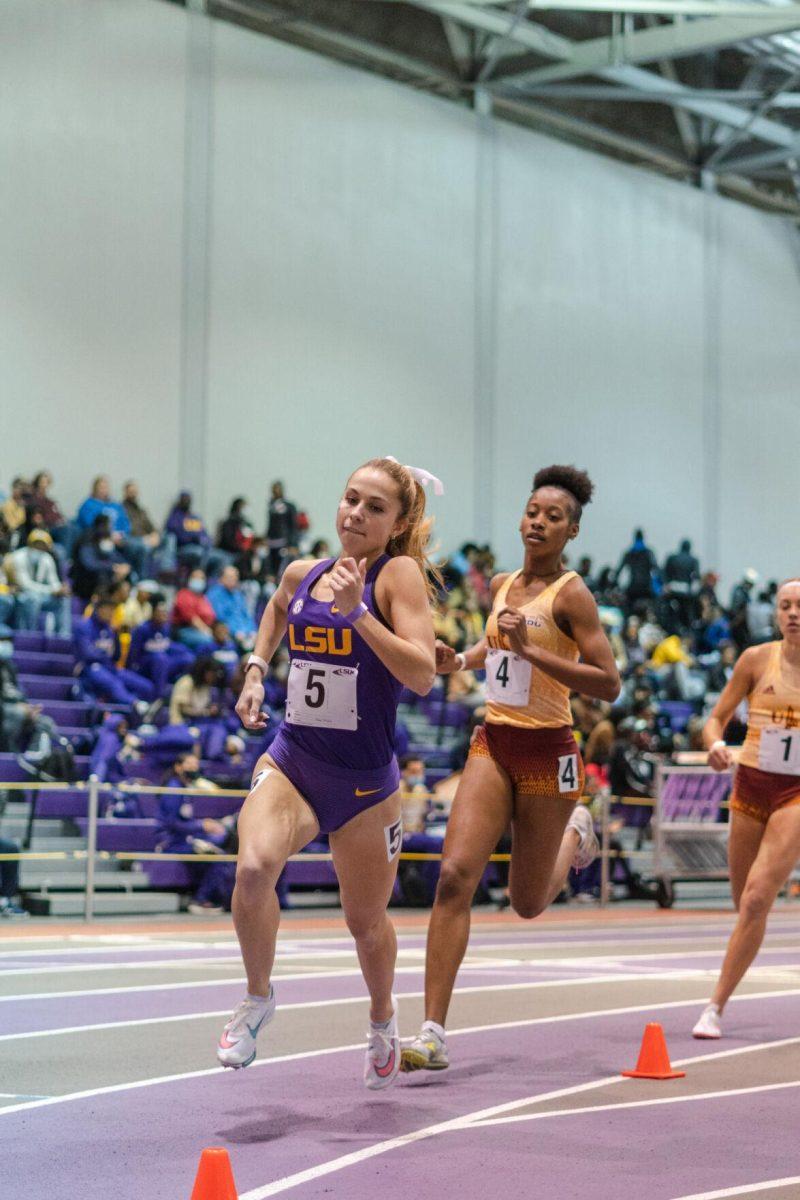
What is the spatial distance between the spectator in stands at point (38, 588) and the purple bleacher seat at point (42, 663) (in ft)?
0.98

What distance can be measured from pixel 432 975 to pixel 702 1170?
204 cm

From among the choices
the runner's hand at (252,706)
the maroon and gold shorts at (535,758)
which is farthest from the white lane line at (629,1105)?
the runner's hand at (252,706)

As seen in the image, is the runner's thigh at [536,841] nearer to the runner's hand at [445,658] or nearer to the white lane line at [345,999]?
the runner's hand at [445,658]

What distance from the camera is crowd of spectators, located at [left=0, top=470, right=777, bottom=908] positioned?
17812 mm

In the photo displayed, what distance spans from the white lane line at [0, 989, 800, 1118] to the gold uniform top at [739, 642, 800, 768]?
1.51m

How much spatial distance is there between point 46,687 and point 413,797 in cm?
427

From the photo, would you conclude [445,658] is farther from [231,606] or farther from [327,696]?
[231,606]

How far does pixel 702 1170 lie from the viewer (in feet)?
17.1

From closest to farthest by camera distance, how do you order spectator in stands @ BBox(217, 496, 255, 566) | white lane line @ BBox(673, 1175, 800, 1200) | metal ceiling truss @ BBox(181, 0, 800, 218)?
white lane line @ BBox(673, 1175, 800, 1200) < spectator in stands @ BBox(217, 496, 255, 566) < metal ceiling truss @ BBox(181, 0, 800, 218)

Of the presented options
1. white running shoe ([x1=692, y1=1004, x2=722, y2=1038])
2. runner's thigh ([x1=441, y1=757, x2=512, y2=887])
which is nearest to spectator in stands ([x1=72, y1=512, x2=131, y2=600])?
white running shoe ([x1=692, y1=1004, x2=722, y2=1038])

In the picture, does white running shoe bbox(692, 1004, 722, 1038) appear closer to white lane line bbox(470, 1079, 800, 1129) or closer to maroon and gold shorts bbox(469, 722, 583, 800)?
white lane line bbox(470, 1079, 800, 1129)

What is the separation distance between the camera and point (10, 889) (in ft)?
50.1

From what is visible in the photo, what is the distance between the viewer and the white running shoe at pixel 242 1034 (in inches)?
220

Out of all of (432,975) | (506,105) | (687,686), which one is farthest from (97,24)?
(432,975)
